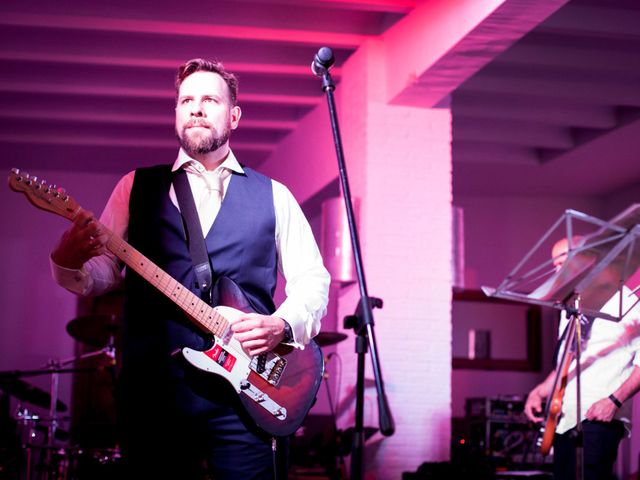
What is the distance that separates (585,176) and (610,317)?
647cm

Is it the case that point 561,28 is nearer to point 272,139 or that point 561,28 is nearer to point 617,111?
point 617,111

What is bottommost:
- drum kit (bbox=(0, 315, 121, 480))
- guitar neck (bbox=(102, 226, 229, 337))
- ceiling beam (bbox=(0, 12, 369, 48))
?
drum kit (bbox=(0, 315, 121, 480))

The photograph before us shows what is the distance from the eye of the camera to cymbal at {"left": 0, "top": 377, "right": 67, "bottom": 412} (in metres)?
5.99

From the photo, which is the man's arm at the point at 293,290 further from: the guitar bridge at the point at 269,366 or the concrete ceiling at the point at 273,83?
the concrete ceiling at the point at 273,83

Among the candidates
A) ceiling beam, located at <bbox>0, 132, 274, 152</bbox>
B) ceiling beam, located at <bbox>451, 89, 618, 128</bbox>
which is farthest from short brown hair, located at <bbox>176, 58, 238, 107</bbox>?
ceiling beam, located at <bbox>0, 132, 274, 152</bbox>

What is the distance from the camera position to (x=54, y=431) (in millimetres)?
6035

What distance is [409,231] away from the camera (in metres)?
6.47

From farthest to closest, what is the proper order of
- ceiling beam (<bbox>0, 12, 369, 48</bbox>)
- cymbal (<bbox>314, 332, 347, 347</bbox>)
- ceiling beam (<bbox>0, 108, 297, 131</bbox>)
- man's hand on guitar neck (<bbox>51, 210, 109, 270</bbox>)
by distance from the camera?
1. ceiling beam (<bbox>0, 108, 297, 131</bbox>)
2. ceiling beam (<bbox>0, 12, 369, 48</bbox>)
3. cymbal (<bbox>314, 332, 347, 347</bbox>)
4. man's hand on guitar neck (<bbox>51, 210, 109, 270</bbox>)

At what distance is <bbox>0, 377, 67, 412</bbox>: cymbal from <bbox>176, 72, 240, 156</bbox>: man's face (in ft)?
12.8

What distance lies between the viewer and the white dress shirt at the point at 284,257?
7.95 feet

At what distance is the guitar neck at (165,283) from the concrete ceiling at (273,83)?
3981mm

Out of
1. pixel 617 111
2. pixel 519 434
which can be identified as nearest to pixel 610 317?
A: pixel 519 434

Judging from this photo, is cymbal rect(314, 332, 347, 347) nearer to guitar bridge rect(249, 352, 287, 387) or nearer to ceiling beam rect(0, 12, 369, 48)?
ceiling beam rect(0, 12, 369, 48)

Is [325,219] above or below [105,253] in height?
above
